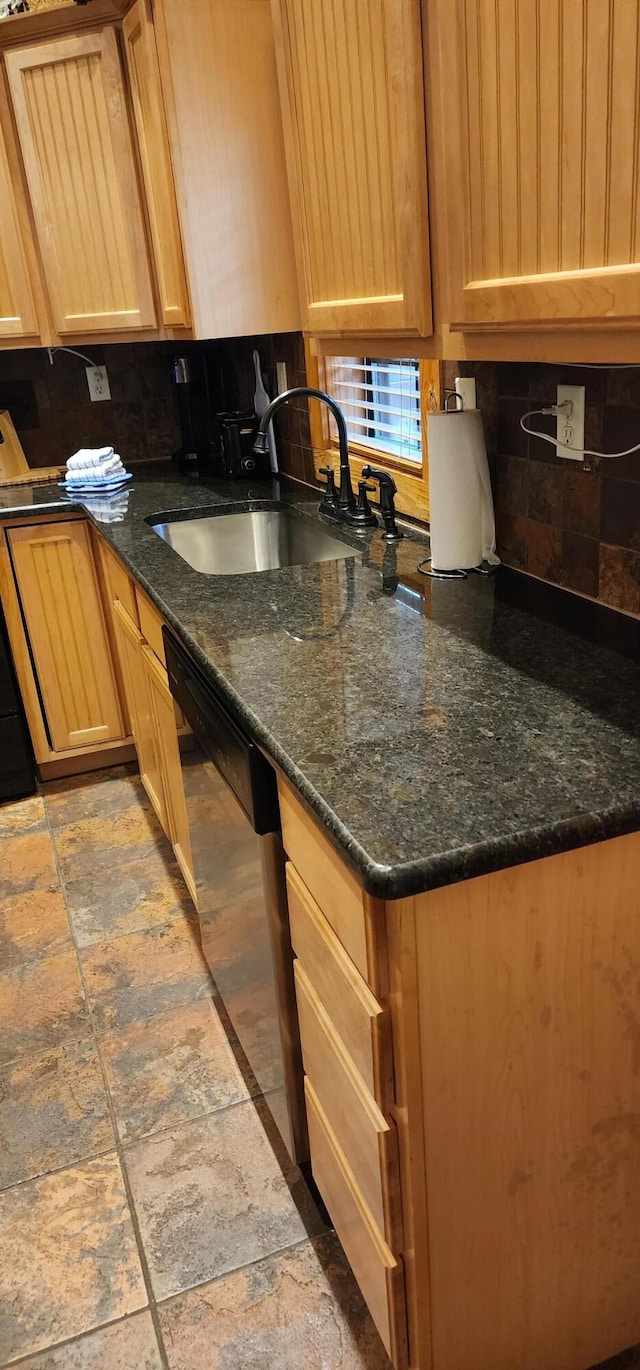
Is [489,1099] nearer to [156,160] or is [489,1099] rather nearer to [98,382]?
[156,160]

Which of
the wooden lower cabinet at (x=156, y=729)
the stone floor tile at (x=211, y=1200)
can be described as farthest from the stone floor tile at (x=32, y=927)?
the stone floor tile at (x=211, y=1200)

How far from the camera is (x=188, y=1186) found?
157 centimetres

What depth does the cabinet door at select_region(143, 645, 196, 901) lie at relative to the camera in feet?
6.64

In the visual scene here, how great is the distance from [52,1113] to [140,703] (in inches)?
42.1

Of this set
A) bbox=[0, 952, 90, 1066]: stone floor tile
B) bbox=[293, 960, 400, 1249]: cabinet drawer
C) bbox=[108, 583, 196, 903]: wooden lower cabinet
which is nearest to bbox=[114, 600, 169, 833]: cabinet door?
bbox=[108, 583, 196, 903]: wooden lower cabinet

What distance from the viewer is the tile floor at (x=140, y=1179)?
1.34 metres

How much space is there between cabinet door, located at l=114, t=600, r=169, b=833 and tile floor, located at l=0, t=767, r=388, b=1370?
280 millimetres

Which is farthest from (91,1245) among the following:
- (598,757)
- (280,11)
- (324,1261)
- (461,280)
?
(280,11)

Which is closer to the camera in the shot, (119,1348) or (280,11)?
(119,1348)

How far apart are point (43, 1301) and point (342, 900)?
2.99 feet

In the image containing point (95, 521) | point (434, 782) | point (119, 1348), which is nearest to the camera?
point (434, 782)

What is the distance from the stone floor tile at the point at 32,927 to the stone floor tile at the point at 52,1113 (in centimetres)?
36

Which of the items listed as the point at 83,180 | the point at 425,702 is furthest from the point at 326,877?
the point at 83,180

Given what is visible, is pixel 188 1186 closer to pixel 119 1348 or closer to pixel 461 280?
pixel 119 1348
